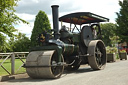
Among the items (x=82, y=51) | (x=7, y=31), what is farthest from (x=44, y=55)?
(x=7, y=31)

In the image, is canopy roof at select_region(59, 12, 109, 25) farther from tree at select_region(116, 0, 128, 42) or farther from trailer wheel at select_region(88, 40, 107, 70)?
tree at select_region(116, 0, 128, 42)

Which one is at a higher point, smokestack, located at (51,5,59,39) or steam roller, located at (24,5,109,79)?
smokestack, located at (51,5,59,39)

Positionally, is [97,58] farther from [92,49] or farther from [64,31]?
[64,31]

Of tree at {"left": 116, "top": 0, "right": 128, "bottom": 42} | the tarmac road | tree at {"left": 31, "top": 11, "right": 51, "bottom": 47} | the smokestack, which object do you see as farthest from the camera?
tree at {"left": 31, "top": 11, "right": 51, "bottom": 47}

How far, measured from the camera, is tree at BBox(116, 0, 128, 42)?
3641 centimetres

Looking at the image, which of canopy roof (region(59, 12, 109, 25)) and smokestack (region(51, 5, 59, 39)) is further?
canopy roof (region(59, 12, 109, 25))

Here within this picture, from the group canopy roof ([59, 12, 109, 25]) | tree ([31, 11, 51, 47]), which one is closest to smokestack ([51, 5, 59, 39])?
canopy roof ([59, 12, 109, 25])

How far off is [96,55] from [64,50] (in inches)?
97.4

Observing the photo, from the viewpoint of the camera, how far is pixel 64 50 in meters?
7.68

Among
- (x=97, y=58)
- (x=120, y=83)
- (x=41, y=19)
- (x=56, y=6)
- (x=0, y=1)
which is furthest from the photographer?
(x=41, y=19)

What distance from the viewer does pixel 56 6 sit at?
27.0 feet

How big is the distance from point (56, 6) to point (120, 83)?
428cm

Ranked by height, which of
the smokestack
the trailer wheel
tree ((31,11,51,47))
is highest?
tree ((31,11,51,47))

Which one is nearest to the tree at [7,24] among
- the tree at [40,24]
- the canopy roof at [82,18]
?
the canopy roof at [82,18]
